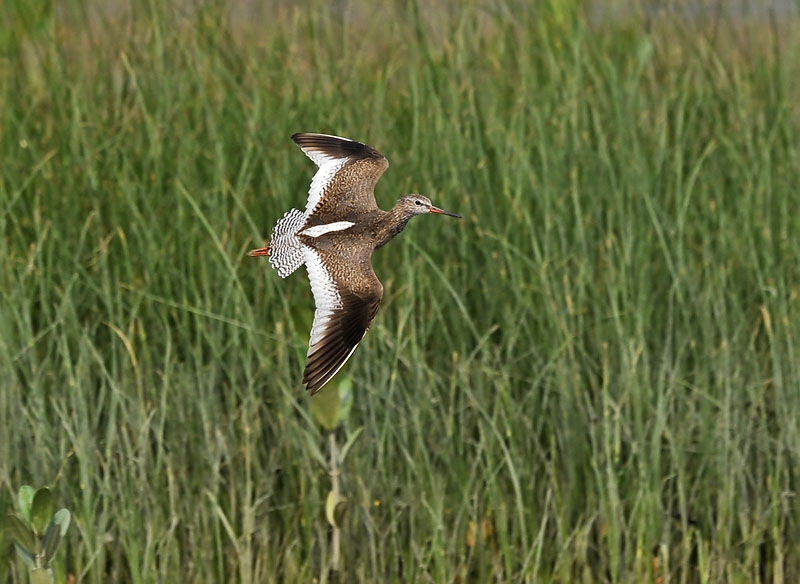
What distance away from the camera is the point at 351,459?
9.98 ft

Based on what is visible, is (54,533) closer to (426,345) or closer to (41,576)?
(41,576)

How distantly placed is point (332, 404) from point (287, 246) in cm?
93

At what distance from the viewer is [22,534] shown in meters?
2.54

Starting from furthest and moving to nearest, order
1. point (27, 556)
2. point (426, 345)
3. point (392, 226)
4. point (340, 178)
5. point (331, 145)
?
point (426, 345), point (27, 556), point (331, 145), point (340, 178), point (392, 226)

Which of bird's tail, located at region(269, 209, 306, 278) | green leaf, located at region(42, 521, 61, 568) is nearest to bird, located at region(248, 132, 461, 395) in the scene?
bird's tail, located at region(269, 209, 306, 278)

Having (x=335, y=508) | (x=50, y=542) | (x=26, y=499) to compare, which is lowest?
(x=335, y=508)

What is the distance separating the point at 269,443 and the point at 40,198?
0.86m

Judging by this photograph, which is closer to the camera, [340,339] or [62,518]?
[340,339]

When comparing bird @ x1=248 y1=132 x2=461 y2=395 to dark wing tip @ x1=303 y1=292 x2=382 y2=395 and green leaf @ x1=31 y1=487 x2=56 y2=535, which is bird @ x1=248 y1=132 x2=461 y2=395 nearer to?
dark wing tip @ x1=303 y1=292 x2=382 y2=395

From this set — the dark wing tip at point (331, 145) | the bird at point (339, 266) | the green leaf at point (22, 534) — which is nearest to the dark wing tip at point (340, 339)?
the bird at point (339, 266)

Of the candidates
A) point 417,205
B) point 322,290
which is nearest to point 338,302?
point 322,290

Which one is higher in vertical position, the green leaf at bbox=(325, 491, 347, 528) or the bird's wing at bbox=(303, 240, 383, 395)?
the bird's wing at bbox=(303, 240, 383, 395)

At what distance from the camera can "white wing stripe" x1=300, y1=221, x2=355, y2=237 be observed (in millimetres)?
1783

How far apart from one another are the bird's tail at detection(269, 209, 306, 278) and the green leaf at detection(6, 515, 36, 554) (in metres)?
0.97
